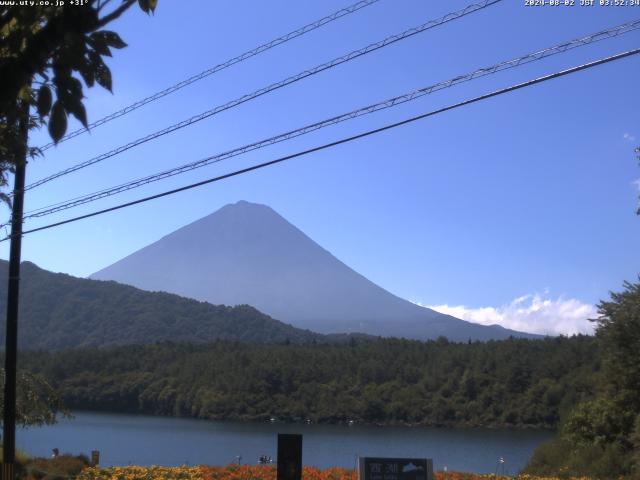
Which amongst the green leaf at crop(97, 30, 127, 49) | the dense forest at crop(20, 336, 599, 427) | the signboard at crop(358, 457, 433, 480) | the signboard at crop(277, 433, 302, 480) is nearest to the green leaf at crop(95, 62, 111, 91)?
the green leaf at crop(97, 30, 127, 49)

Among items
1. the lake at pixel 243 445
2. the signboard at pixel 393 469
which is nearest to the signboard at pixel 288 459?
the signboard at pixel 393 469

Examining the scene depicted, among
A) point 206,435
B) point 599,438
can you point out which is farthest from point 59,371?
point 599,438

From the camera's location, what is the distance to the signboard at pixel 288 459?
9.47 m

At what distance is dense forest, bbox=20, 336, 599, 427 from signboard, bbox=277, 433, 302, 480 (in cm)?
5730

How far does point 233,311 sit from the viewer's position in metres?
169

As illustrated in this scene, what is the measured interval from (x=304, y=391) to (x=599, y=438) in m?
58.5

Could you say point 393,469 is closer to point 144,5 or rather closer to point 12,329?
point 144,5

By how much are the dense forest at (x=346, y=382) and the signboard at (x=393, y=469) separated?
56.7m

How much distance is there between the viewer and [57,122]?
135 inches

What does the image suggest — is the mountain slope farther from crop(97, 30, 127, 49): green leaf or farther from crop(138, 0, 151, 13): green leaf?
crop(97, 30, 127, 49): green leaf

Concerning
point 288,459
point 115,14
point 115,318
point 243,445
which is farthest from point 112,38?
point 115,318

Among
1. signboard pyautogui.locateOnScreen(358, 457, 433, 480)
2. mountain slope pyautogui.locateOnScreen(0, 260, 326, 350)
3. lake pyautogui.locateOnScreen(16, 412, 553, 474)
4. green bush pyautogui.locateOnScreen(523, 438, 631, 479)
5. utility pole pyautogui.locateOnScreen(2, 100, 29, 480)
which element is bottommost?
lake pyautogui.locateOnScreen(16, 412, 553, 474)

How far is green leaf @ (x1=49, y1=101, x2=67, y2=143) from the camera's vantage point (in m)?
3.43

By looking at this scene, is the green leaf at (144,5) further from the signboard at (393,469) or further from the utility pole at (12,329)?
the utility pole at (12,329)
